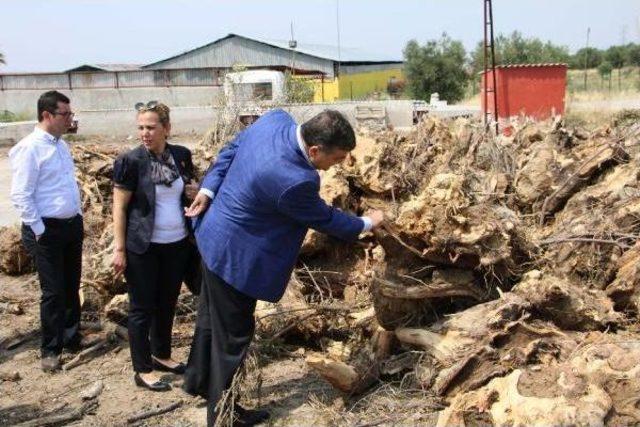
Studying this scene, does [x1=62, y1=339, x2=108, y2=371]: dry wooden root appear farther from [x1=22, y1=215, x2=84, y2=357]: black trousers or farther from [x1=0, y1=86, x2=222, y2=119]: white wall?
[x1=0, y1=86, x2=222, y2=119]: white wall

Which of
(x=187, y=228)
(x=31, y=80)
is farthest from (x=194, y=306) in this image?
(x=31, y=80)

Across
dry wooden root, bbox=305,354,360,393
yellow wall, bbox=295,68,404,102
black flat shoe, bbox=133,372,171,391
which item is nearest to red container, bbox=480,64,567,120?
yellow wall, bbox=295,68,404,102

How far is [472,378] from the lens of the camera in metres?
3.34

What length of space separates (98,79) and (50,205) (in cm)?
2666

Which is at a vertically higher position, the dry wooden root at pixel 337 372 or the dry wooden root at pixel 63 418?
the dry wooden root at pixel 337 372

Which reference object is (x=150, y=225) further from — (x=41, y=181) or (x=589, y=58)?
(x=589, y=58)

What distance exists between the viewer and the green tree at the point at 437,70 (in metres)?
33.8

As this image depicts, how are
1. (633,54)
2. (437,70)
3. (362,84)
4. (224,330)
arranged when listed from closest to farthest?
(224,330) < (437,70) < (362,84) < (633,54)

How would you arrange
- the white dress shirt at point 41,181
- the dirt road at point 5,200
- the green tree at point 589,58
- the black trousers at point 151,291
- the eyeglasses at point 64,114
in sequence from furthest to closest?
the green tree at point 589,58
the dirt road at point 5,200
the eyeglasses at point 64,114
the white dress shirt at point 41,181
the black trousers at point 151,291

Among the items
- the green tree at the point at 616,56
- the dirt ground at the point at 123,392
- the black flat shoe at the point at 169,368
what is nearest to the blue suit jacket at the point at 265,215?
the dirt ground at the point at 123,392

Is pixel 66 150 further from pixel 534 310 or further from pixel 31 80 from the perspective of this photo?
pixel 31 80

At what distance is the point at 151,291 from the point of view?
390cm

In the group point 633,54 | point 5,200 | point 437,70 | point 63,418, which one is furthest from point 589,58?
point 63,418

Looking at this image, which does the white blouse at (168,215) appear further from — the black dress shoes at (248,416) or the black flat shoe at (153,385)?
the black dress shoes at (248,416)
